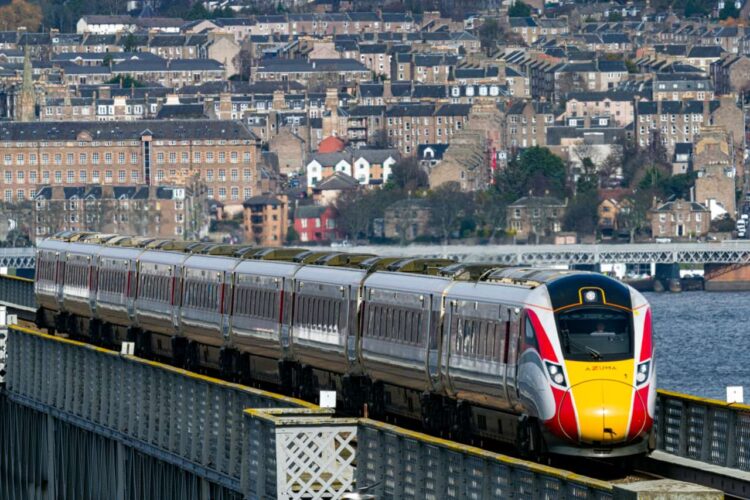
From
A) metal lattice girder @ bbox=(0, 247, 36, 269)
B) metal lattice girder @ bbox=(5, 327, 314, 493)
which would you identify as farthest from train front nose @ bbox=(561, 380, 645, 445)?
metal lattice girder @ bbox=(0, 247, 36, 269)

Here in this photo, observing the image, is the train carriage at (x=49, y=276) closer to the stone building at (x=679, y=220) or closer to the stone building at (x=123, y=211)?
the stone building at (x=123, y=211)

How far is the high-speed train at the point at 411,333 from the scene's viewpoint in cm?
2561

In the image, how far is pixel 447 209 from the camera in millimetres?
187625

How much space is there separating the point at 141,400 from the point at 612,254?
128186 mm

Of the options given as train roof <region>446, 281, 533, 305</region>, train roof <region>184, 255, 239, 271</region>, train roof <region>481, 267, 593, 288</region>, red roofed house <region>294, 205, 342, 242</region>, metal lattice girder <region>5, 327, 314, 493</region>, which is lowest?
red roofed house <region>294, 205, 342, 242</region>

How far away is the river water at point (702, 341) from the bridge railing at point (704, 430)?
112 feet

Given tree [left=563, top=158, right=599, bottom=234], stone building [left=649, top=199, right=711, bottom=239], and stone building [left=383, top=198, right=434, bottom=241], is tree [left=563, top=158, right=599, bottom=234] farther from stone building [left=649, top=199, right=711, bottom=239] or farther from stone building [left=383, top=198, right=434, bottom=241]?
stone building [left=383, top=198, right=434, bottom=241]

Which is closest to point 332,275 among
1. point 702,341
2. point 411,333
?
point 411,333

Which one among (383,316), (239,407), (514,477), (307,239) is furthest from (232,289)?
(307,239)

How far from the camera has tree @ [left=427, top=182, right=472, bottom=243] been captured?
185 metres

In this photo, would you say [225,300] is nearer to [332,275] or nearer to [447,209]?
[332,275]

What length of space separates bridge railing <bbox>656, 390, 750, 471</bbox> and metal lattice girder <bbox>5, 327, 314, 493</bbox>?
367 cm

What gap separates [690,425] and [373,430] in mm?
3797

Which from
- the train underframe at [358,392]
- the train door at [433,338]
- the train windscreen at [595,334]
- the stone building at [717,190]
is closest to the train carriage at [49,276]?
the train underframe at [358,392]
